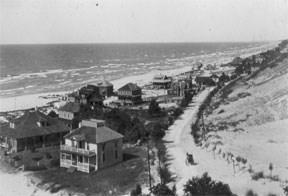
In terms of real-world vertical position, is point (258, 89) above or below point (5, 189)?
above

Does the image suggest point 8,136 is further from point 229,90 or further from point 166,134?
point 229,90

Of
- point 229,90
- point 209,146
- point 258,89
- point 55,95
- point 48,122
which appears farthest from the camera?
point 55,95

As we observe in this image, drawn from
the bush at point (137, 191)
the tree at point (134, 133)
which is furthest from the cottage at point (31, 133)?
the bush at point (137, 191)

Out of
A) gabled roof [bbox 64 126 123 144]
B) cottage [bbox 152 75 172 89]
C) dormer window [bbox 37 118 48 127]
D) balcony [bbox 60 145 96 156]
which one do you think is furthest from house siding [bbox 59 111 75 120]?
cottage [bbox 152 75 172 89]

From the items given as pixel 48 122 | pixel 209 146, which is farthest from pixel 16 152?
pixel 209 146

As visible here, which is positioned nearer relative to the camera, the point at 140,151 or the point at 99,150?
the point at 99,150

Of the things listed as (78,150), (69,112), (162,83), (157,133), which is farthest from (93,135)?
(162,83)

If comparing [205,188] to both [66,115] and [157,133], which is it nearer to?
[157,133]
